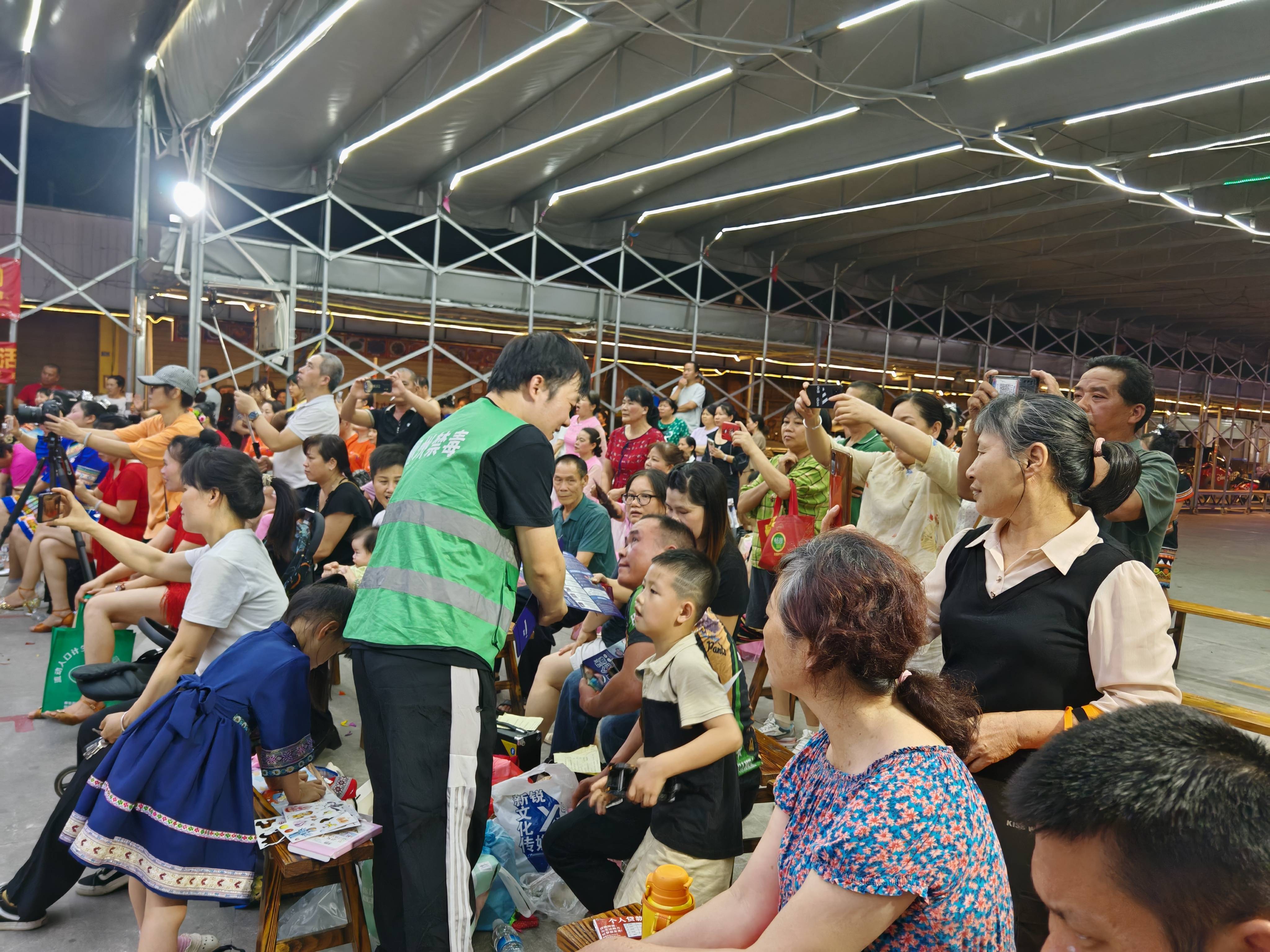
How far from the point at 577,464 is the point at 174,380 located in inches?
105

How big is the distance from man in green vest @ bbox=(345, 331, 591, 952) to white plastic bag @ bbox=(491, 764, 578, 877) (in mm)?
531

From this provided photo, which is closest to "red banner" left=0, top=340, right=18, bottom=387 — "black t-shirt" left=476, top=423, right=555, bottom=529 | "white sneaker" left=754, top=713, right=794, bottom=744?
"white sneaker" left=754, top=713, right=794, bottom=744

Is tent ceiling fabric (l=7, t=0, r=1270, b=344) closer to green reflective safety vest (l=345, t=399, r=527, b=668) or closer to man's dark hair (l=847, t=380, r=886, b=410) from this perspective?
man's dark hair (l=847, t=380, r=886, b=410)

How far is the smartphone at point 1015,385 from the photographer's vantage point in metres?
2.28

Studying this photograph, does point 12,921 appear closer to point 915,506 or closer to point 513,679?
point 513,679

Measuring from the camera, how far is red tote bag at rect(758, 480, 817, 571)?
157 inches

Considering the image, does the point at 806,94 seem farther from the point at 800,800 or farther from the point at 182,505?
the point at 800,800

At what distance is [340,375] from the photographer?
5098mm

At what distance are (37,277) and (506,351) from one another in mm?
12267

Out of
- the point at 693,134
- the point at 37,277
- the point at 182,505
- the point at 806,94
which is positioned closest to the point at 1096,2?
the point at 806,94

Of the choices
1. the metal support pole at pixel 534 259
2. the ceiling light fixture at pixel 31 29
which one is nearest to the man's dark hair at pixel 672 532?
the metal support pole at pixel 534 259

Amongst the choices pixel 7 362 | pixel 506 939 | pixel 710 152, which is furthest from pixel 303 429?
pixel 7 362

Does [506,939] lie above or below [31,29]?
Result: below

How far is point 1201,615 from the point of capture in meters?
5.65
